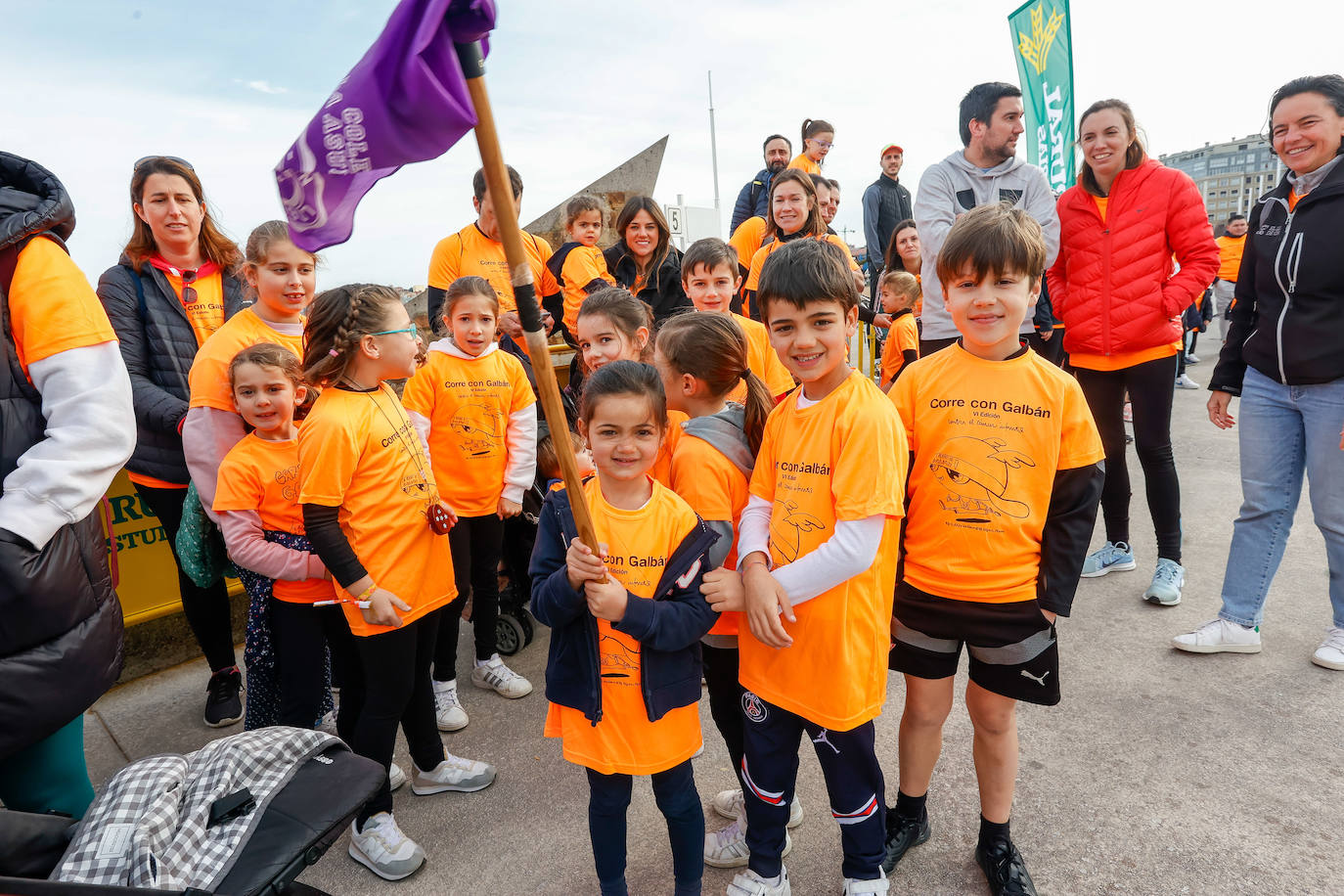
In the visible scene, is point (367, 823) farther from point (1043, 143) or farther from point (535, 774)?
point (1043, 143)

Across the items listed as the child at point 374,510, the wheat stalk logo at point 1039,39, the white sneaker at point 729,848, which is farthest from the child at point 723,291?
the wheat stalk logo at point 1039,39

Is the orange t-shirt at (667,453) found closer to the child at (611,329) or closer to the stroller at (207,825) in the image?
the child at (611,329)

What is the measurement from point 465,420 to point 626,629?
1539 millimetres

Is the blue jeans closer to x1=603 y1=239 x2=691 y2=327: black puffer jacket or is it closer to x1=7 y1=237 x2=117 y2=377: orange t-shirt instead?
x1=603 y1=239 x2=691 y2=327: black puffer jacket

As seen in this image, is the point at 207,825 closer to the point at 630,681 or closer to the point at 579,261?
the point at 630,681

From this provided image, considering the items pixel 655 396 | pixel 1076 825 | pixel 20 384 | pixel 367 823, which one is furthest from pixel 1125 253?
pixel 20 384

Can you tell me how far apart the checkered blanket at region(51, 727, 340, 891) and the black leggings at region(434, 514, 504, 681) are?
1318 millimetres

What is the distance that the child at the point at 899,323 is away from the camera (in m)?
4.95

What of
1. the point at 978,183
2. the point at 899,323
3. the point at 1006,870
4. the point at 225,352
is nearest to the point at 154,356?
the point at 225,352

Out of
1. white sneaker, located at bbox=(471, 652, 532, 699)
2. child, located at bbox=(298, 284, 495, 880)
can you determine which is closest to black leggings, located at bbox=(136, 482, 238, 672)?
white sneaker, located at bbox=(471, 652, 532, 699)

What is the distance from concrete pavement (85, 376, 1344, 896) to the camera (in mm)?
2051

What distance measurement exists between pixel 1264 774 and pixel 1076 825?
28.7 inches

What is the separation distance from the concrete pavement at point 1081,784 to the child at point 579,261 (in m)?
2.10

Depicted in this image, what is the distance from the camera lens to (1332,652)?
9.55 feet
